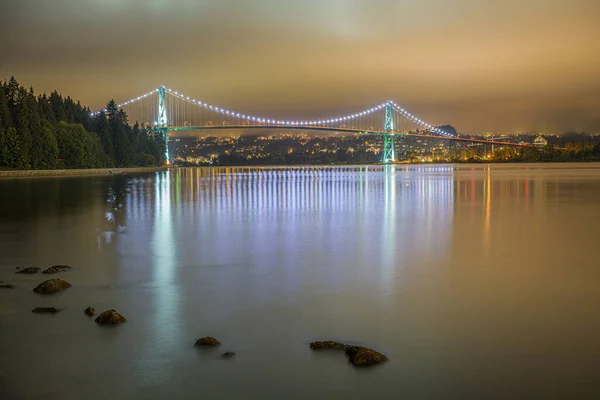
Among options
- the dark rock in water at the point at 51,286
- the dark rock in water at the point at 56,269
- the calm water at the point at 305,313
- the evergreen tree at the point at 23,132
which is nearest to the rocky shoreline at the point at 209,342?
the dark rock in water at the point at 51,286

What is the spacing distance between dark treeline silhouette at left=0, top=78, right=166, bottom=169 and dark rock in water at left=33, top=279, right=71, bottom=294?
5587 centimetres

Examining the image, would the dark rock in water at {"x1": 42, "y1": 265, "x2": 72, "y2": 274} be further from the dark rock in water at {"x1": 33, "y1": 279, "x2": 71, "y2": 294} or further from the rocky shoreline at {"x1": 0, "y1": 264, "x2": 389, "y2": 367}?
the dark rock in water at {"x1": 33, "y1": 279, "x2": 71, "y2": 294}

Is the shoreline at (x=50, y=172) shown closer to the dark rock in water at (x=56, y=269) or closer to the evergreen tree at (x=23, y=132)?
the evergreen tree at (x=23, y=132)

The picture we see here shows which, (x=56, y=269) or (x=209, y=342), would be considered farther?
(x=56, y=269)

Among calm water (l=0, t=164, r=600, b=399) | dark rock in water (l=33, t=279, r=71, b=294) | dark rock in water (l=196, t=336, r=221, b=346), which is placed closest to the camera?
calm water (l=0, t=164, r=600, b=399)

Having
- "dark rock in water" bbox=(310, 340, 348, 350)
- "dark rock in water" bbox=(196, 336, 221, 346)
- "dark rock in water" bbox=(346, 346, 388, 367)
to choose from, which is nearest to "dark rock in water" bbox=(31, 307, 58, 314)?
"dark rock in water" bbox=(196, 336, 221, 346)

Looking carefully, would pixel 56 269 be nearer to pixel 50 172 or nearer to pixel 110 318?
pixel 110 318

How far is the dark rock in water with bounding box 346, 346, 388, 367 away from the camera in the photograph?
529 centimetres

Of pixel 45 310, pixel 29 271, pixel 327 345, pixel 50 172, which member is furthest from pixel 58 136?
pixel 327 345

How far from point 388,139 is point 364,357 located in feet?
335

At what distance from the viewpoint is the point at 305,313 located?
691 cm

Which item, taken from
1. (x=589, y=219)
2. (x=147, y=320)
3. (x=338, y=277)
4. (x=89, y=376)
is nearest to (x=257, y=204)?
(x=589, y=219)

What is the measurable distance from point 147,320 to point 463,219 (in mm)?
13252

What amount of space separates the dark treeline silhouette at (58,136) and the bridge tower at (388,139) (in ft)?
134
